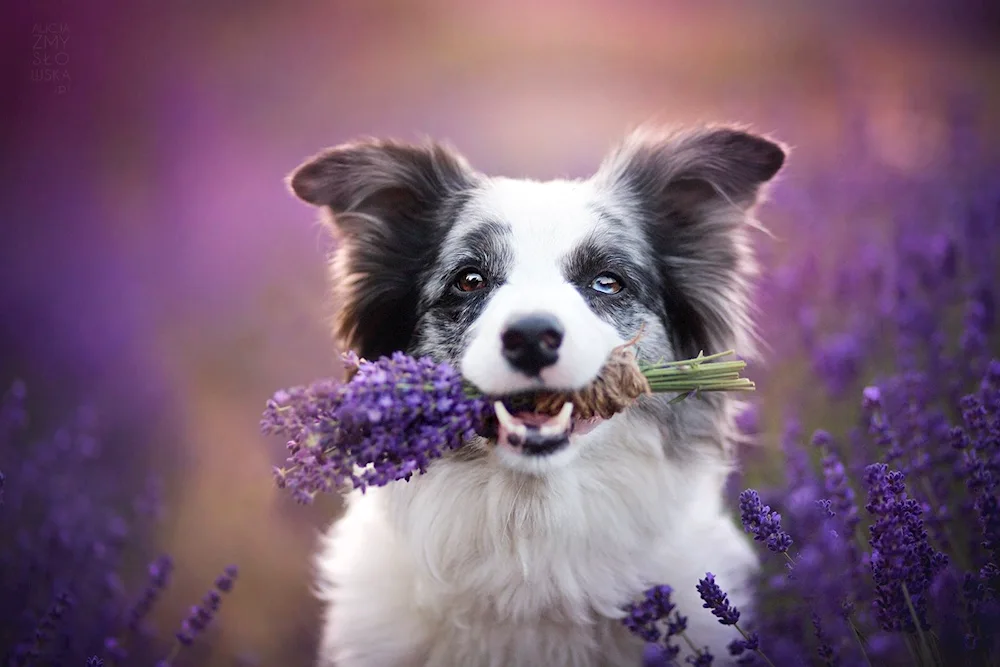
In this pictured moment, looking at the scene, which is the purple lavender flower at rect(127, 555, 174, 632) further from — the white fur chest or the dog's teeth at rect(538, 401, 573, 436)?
the dog's teeth at rect(538, 401, 573, 436)

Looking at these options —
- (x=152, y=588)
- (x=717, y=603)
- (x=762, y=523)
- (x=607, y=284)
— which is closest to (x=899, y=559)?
(x=762, y=523)

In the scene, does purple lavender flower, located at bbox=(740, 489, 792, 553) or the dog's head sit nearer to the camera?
purple lavender flower, located at bbox=(740, 489, 792, 553)

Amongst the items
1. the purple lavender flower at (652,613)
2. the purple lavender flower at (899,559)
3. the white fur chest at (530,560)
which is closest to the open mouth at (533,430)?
the white fur chest at (530,560)

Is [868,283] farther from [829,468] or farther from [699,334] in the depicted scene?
[829,468]

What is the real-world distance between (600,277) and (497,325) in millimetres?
595

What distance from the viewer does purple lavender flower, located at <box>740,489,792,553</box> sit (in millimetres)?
2209

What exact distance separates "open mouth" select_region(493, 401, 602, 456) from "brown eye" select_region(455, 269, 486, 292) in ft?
1.79

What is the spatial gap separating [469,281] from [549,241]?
30 centimetres

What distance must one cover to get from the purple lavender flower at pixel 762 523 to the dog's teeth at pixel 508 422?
0.61m

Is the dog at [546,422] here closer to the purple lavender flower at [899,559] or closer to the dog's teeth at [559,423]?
the dog's teeth at [559,423]

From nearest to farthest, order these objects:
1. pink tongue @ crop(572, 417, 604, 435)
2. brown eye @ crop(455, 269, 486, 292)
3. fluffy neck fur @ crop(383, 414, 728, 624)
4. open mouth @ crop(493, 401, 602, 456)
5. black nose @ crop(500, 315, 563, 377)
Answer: black nose @ crop(500, 315, 563, 377), open mouth @ crop(493, 401, 602, 456), pink tongue @ crop(572, 417, 604, 435), fluffy neck fur @ crop(383, 414, 728, 624), brown eye @ crop(455, 269, 486, 292)

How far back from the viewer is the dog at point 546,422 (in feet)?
9.13

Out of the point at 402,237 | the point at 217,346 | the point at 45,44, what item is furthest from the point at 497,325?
the point at 217,346

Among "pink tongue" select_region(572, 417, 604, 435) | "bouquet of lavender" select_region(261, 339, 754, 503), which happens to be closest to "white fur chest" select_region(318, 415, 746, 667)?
"pink tongue" select_region(572, 417, 604, 435)
